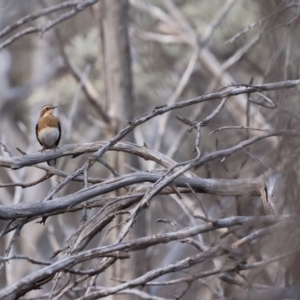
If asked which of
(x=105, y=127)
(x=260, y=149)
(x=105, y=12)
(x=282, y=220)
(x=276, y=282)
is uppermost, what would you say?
(x=105, y=12)

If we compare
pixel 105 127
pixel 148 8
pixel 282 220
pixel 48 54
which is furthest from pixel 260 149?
pixel 48 54

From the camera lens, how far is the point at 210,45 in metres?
10.5

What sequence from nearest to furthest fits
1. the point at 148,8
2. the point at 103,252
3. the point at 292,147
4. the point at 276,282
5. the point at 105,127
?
the point at 292,147, the point at 276,282, the point at 103,252, the point at 105,127, the point at 148,8

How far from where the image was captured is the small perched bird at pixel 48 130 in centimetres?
518

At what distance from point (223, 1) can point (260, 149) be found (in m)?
7.16

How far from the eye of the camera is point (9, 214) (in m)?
2.76

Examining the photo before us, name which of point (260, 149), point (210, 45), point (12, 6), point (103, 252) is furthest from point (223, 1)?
point (103, 252)

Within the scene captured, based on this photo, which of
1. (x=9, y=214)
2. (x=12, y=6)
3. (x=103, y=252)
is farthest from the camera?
(x=12, y=6)

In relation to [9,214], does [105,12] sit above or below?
above

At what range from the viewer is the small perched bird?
518 cm

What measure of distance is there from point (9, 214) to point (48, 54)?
10.1 meters

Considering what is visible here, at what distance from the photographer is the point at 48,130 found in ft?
17.2

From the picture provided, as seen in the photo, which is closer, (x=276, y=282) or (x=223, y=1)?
(x=276, y=282)

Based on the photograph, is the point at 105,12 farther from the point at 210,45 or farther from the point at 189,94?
the point at 210,45
